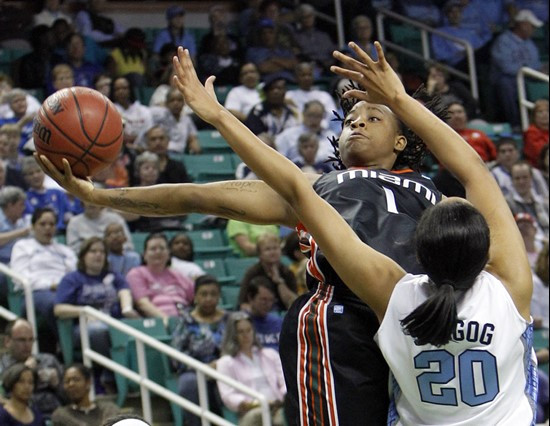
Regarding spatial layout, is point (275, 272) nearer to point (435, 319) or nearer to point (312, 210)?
point (312, 210)

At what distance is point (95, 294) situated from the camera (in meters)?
8.05

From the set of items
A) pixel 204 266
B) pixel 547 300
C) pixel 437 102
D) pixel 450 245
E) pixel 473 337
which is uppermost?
pixel 437 102

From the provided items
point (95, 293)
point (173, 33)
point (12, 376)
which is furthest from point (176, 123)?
point (12, 376)

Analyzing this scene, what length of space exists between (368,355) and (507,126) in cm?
874

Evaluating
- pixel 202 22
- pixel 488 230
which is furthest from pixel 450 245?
pixel 202 22

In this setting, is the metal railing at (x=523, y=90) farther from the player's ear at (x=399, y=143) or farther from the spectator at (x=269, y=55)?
the player's ear at (x=399, y=143)

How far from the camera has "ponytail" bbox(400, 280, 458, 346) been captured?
10.8ft

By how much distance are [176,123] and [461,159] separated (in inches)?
278

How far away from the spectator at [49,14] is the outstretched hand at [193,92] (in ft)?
26.6

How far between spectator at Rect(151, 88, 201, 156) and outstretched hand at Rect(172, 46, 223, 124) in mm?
6838

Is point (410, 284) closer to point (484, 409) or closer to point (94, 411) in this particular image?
point (484, 409)

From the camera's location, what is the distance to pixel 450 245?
10.9 feet

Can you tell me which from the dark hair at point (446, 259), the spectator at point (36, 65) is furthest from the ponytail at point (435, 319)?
the spectator at point (36, 65)

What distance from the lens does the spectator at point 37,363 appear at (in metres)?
7.27
